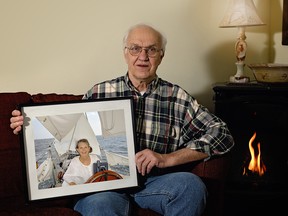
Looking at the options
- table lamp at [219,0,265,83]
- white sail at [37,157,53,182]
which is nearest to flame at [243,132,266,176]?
table lamp at [219,0,265,83]

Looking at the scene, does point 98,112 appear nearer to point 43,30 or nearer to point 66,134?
point 66,134

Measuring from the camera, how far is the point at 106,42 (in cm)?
233

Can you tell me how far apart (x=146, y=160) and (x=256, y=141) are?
3.08ft

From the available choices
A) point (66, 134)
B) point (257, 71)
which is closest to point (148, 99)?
point (66, 134)

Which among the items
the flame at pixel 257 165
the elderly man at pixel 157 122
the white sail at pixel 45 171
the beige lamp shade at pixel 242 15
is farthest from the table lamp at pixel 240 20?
the white sail at pixel 45 171

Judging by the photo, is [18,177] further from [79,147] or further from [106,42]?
[106,42]

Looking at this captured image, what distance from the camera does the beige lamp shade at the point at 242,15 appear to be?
7.43 feet

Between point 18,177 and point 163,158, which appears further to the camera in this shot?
point 18,177

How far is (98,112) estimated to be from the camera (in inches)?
62.6

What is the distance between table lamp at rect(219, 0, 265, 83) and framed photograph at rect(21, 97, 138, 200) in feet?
3.25

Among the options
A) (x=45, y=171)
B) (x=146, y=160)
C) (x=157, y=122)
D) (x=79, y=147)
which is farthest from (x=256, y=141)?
(x=45, y=171)

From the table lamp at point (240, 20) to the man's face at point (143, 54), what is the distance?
732mm

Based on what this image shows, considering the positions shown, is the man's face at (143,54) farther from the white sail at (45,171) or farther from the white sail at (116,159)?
the white sail at (45,171)

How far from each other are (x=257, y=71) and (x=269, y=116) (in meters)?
0.26
